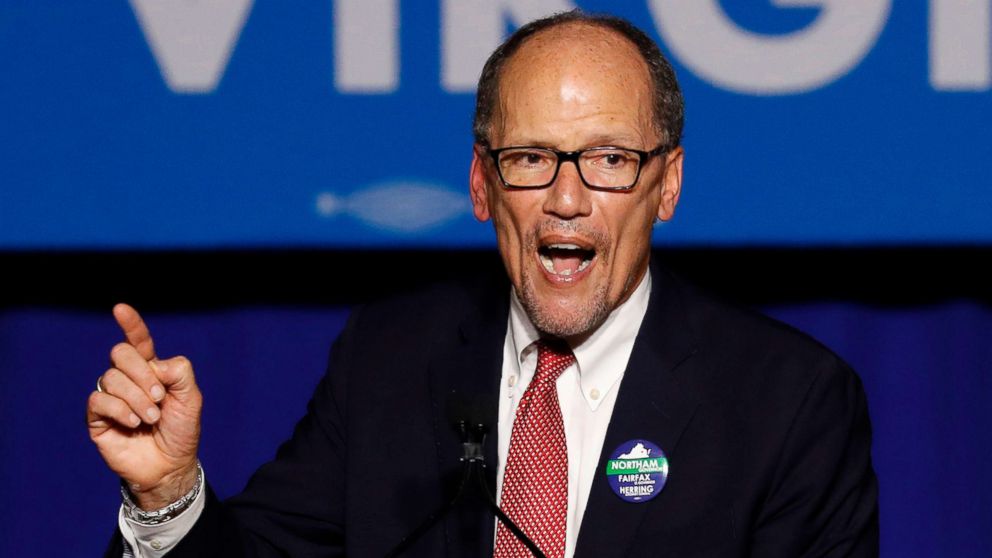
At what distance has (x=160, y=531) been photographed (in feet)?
4.90

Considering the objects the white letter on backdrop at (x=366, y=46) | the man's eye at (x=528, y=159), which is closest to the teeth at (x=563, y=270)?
the man's eye at (x=528, y=159)

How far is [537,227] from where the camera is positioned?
1.62 meters

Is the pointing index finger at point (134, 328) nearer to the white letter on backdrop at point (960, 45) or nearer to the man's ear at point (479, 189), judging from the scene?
the man's ear at point (479, 189)

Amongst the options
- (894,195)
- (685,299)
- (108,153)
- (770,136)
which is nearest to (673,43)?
(770,136)

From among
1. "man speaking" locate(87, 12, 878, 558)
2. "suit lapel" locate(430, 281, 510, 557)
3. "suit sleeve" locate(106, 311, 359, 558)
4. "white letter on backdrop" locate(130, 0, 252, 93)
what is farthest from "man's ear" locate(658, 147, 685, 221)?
"white letter on backdrop" locate(130, 0, 252, 93)

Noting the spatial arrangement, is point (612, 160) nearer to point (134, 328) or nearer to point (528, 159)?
point (528, 159)

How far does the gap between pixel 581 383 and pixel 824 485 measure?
1.03 ft

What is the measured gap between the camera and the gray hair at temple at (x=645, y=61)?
169 centimetres

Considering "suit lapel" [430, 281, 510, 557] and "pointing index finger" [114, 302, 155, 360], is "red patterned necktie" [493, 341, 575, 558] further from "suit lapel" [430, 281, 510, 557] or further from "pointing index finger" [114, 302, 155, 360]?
"pointing index finger" [114, 302, 155, 360]

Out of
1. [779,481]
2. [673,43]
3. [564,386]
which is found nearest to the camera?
[779,481]

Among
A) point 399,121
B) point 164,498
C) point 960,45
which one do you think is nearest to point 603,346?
point 164,498

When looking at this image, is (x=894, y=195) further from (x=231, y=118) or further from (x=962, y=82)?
(x=231, y=118)

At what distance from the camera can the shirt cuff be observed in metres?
1.49

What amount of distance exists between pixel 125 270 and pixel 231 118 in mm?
408
